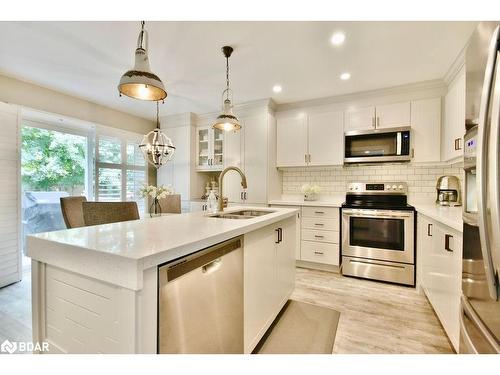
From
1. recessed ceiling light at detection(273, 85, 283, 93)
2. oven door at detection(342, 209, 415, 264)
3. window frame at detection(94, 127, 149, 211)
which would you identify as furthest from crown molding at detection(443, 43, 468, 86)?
window frame at detection(94, 127, 149, 211)

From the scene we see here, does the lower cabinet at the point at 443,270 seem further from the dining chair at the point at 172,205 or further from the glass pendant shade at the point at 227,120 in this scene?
the dining chair at the point at 172,205

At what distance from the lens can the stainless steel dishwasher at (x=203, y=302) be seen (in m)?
0.84

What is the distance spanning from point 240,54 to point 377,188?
2.47m

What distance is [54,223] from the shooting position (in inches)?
124

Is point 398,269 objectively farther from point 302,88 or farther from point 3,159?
point 3,159

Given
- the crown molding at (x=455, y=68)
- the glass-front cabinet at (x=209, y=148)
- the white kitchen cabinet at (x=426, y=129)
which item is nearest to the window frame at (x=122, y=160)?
the glass-front cabinet at (x=209, y=148)

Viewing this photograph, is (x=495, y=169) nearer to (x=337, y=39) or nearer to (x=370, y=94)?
(x=337, y=39)

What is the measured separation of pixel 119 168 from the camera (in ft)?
12.6

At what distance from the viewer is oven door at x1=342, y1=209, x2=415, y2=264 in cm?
257

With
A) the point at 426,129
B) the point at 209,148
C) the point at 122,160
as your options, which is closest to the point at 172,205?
the point at 209,148

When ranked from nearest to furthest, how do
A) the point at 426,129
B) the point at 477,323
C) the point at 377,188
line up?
the point at 477,323 < the point at 426,129 < the point at 377,188

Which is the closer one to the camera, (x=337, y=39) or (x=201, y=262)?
(x=201, y=262)

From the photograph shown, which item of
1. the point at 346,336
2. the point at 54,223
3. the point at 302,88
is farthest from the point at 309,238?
the point at 54,223

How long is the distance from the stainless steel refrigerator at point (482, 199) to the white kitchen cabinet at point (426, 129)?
6.55 feet
